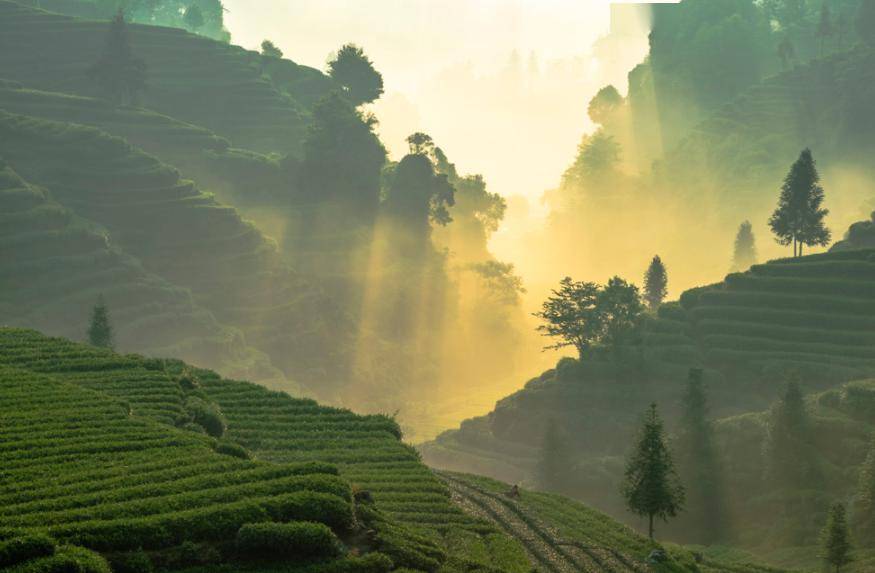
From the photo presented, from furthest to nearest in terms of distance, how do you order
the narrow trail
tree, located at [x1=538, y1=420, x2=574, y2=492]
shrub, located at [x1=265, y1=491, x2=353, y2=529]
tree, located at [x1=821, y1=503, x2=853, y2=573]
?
1. tree, located at [x1=538, y1=420, x2=574, y2=492]
2. tree, located at [x1=821, y1=503, x2=853, y2=573]
3. the narrow trail
4. shrub, located at [x1=265, y1=491, x2=353, y2=529]

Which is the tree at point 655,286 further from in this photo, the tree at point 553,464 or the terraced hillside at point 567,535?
the terraced hillside at point 567,535

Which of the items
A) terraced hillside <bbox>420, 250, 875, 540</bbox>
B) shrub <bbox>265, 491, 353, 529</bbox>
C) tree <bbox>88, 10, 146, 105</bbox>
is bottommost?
shrub <bbox>265, 491, 353, 529</bbox>

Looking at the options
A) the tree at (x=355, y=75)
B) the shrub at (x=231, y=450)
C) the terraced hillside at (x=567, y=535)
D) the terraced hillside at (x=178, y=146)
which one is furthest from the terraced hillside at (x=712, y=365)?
the tree at (x=355, y=75)

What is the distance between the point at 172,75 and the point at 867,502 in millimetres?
145501

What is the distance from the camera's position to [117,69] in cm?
16175

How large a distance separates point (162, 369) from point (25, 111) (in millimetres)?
102184

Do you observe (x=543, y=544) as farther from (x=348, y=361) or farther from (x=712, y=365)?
(x=348, y=361)

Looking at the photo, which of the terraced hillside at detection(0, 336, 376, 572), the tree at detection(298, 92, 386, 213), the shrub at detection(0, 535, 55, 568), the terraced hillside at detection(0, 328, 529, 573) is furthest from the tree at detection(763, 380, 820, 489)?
the tree at detection(298, 92, 386, 213)

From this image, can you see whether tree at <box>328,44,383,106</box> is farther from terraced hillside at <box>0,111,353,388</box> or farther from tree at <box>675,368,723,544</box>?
tree at <box>675,368,723,544</box>

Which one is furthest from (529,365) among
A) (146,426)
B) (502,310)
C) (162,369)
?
(146,426)

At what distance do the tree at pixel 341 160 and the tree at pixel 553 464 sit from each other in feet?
256

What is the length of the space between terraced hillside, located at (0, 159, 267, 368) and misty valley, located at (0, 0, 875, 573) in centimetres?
33

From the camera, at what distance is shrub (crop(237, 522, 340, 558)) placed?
34.6 meters

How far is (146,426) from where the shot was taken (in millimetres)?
47625
